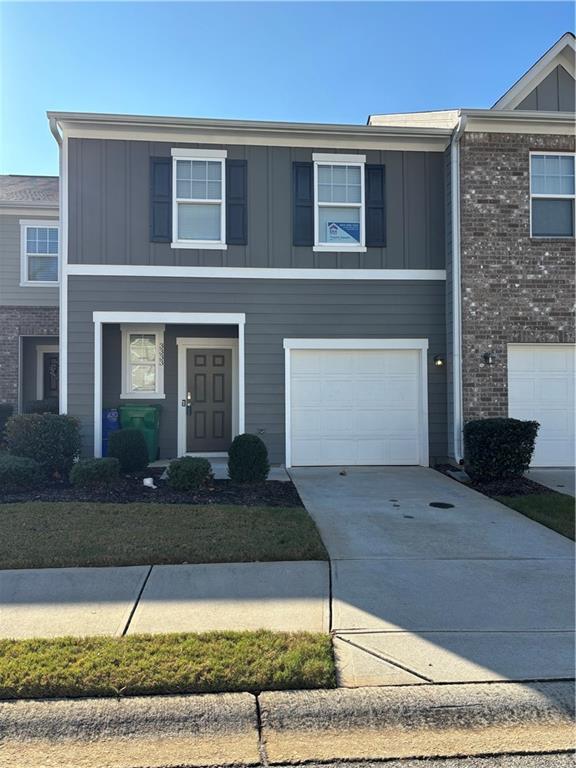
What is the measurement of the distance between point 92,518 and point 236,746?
4.16m

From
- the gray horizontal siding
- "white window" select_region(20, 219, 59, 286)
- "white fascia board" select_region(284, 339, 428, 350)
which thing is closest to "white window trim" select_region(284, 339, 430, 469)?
"white fascia board" select_region(284, 339, 428, 350)

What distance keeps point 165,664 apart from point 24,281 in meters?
14.3

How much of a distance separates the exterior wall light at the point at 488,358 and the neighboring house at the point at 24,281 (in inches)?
438

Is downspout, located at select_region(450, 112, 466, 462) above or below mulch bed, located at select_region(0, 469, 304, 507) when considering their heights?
above

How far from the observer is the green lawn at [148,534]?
17.0 ft

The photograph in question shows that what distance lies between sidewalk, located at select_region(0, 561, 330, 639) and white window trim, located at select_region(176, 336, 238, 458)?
6.05m

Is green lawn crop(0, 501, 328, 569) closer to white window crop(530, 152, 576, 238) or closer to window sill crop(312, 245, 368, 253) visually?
window sill crop(312, 245, 368, 253)

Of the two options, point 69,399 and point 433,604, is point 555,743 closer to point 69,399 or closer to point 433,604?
point 433,604

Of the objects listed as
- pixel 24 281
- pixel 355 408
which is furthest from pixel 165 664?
pixel 24 281

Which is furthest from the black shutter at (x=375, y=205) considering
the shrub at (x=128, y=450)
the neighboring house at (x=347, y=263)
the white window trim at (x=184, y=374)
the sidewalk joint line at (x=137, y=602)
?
the sidewalk joint line at (x=137, y=602)

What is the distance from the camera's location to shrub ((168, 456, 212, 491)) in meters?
7.80

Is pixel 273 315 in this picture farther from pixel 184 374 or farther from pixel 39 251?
pixel 39 251

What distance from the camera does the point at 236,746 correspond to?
2.77m

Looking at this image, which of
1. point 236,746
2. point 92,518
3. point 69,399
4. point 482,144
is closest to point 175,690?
point 236,746
